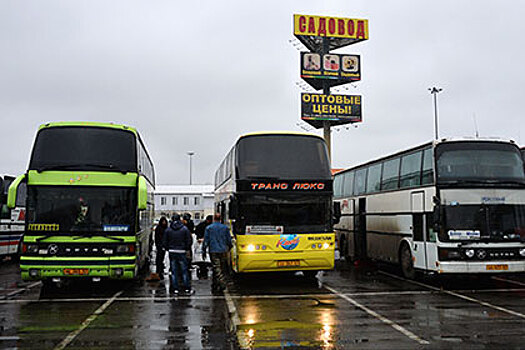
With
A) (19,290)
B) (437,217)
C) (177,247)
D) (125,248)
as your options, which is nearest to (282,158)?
(177,247)

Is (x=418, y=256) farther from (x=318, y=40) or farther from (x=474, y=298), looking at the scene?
(x=318, y=40)

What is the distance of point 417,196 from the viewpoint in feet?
45.5

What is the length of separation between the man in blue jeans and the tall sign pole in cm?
3122

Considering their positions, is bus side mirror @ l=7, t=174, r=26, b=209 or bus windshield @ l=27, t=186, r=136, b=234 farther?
bus windshield @ l=27, t=186, r=136, b=234

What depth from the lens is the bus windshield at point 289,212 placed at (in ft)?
42.7

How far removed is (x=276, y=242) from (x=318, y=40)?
33370mm

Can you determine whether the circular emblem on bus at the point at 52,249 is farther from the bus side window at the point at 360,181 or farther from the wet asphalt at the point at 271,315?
the bus side window at the point at 360,181

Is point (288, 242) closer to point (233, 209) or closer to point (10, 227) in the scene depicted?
point (233, 209)

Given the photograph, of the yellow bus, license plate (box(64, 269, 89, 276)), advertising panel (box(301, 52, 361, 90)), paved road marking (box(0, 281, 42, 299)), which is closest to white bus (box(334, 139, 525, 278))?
the yellow bus

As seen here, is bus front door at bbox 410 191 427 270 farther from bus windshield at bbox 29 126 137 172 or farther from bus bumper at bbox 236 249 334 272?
bus windshield at bbox 29 126 137 172

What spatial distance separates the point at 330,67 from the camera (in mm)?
42438

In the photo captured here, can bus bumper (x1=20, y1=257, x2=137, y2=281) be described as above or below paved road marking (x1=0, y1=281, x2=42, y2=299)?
above

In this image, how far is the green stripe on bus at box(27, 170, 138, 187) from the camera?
11617mm

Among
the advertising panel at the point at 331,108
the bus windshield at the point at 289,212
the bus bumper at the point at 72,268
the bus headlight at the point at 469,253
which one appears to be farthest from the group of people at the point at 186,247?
the advertising panel at the point at 331,108
